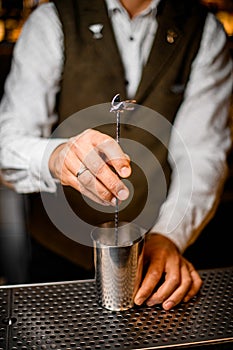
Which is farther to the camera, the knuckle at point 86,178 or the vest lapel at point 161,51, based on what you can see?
the vest lapel at point 161,51

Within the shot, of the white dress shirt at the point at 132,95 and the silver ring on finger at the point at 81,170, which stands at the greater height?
the silver ring on finger at the point at 81,170

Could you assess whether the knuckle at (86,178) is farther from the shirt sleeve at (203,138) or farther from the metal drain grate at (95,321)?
the shirt sleeve at (203,138)

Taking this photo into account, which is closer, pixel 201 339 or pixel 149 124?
pixel 201 339

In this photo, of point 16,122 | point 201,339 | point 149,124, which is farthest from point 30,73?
point 201,339

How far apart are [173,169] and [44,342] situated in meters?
0.75

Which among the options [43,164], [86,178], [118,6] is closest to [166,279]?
[86,178]

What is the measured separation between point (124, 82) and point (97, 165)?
2.12ft

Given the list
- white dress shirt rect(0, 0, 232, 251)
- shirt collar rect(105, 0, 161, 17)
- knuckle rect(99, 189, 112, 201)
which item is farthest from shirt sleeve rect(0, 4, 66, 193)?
knuckle rect(99, 189, 112, 201)

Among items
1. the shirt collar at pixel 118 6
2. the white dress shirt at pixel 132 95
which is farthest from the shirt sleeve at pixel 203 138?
the shirt collar at pixel 118 6

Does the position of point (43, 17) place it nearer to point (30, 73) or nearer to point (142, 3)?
point (30, 73)

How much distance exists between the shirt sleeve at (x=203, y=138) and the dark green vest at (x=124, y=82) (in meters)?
0.03

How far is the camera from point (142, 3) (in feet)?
5.05

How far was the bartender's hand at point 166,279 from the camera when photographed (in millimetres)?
1046

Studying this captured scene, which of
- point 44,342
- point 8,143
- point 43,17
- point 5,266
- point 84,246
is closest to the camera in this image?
point 44,342
